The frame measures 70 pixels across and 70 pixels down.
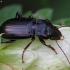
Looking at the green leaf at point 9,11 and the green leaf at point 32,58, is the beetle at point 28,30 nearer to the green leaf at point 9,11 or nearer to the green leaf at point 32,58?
the green leaf at point 32,58

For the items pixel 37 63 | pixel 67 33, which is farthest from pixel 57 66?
pixel 67 33

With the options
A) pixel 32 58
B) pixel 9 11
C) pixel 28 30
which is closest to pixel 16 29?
pixel 28 30

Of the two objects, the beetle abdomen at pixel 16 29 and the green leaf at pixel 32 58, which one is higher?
the beetle abdomen at pixel 16 29

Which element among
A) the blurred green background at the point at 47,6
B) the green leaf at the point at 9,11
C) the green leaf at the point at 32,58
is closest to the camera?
the green leaf at the point at 32,58

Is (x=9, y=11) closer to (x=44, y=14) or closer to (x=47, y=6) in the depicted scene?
(x=44, y=14)

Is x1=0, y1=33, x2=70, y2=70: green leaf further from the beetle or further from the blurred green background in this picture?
the blurred green background

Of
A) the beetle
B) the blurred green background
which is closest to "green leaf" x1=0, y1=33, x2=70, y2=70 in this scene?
the beetle

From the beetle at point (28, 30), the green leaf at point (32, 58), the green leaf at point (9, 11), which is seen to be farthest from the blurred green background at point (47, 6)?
the green leaf at point (32, 58)

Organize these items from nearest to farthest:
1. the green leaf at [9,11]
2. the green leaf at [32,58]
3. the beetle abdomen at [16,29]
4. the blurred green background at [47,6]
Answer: the green leaf at [32,58] → the beetle abdomen at [16,29] → the green leaf at [9,11] → the blurred green background at [47,6]

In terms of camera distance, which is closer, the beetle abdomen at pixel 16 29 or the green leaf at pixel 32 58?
the green leaf at pixel 32 58

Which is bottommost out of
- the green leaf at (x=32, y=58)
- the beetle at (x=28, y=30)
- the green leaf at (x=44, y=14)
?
the green leaf at (x=32, y=58)
